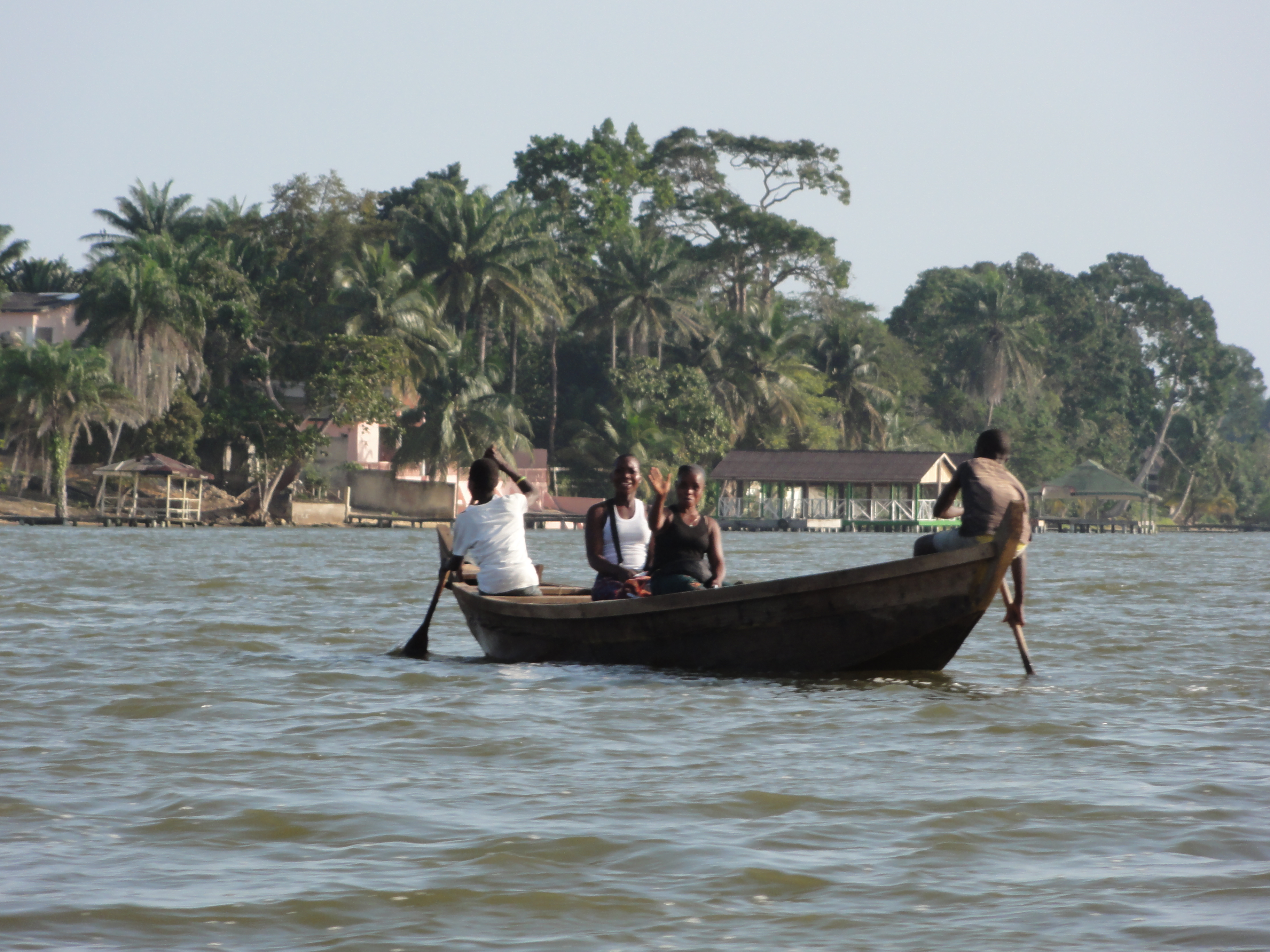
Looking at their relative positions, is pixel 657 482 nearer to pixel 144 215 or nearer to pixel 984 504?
pixel 984 504

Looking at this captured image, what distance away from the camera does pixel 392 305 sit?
45938 millimetres

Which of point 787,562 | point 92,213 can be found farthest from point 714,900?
point 92,213

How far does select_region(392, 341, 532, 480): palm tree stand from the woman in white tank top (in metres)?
36.9

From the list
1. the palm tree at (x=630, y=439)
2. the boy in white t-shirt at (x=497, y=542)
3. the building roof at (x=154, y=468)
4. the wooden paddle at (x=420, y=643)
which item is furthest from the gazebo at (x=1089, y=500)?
the boy in white t-shirt at (x=497, y=542)

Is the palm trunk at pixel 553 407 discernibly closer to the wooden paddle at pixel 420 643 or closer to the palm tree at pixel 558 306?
the palm tree at pixel 558 306

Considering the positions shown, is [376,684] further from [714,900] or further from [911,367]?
[911,367]

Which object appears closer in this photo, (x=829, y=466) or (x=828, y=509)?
(x=829, y=466)

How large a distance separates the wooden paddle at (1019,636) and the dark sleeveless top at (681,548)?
1.87 m

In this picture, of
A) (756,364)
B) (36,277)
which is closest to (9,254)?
(36,277)

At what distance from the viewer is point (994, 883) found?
449 cm

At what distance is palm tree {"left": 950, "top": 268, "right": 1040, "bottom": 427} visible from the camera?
68375 millimetres

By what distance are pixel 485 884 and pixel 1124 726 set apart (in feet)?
14.1

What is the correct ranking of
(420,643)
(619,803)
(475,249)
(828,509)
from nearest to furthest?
(619,803)
(420,643)
(475,249)
(828,509)

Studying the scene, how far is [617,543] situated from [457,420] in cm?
3824
